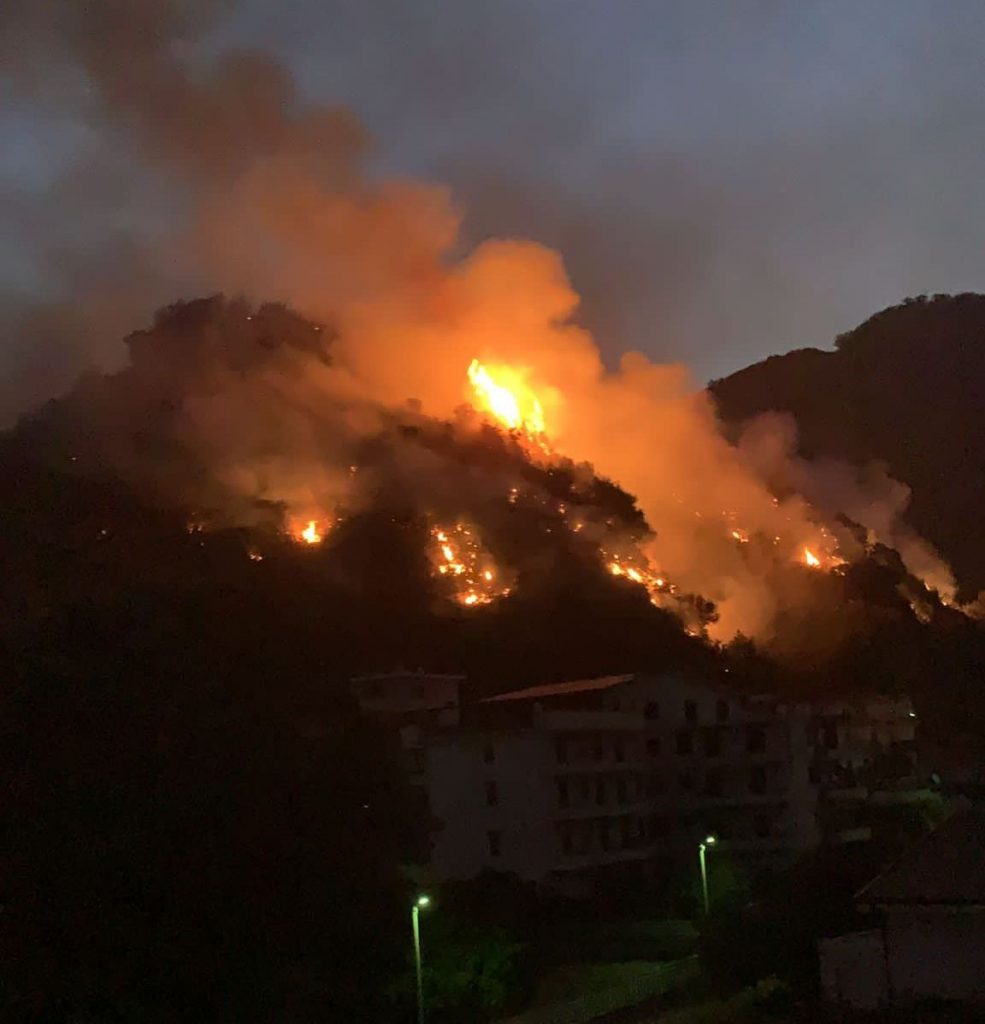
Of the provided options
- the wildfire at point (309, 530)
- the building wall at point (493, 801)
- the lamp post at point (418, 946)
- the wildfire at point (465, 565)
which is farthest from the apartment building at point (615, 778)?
the wildfire at point (309, 530)

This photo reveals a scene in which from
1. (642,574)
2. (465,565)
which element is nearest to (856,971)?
(465,565)

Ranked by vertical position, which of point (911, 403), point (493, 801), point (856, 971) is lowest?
point (856, 971)

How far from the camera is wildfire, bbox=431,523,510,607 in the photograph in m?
77.8

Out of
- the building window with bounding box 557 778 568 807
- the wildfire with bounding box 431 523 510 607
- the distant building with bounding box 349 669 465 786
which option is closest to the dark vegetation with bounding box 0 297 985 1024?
the building window with bounding box 557 778 568 807

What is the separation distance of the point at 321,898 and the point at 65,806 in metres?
5.28

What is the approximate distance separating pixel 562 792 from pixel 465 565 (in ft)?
113

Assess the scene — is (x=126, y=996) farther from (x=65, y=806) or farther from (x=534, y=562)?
(x=534, y=562)

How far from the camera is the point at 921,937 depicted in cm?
2381

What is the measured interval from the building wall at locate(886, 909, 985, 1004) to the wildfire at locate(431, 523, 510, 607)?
5281 centimetres

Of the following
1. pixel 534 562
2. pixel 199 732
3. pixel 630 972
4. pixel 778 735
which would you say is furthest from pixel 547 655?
pixel 199 732

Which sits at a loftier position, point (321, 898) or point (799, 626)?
point (799, 626)

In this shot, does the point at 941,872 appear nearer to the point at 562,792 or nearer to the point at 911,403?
the point at 562,792

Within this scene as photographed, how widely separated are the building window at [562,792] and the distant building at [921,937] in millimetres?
22034

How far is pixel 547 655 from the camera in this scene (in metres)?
67.9
